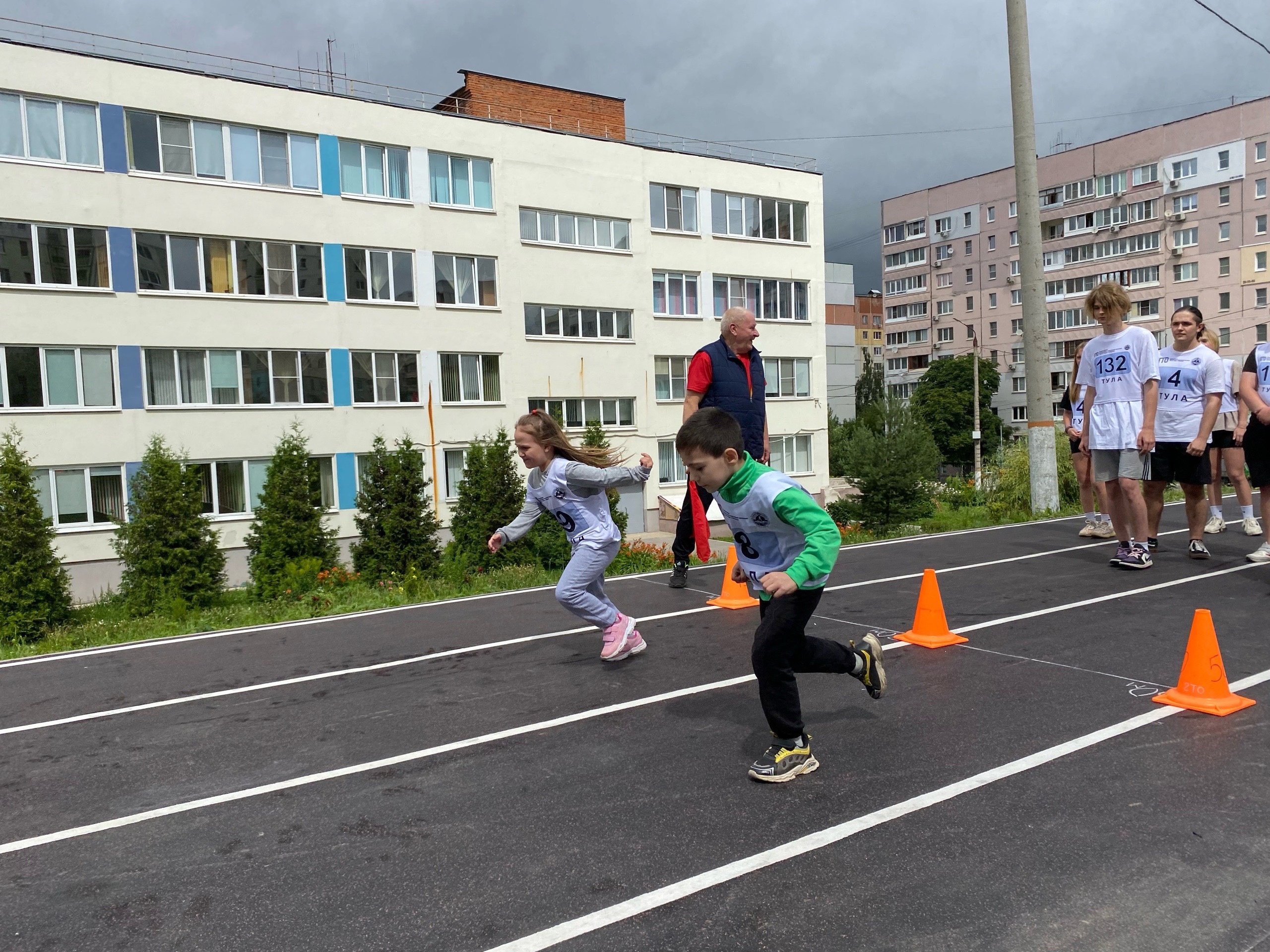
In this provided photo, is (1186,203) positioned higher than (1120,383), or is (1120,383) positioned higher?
(1186,203)

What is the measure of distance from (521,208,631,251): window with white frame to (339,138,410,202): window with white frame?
490 centimetres

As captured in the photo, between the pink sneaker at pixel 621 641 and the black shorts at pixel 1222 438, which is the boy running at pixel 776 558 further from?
the black shorts at pixel 1222 438

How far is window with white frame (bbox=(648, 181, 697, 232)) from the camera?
131ft

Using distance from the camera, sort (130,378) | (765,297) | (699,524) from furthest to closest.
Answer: (765,297) < (130,378) < (699,524)

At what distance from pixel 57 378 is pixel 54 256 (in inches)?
146

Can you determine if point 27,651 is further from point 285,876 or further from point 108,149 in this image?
point 108,149

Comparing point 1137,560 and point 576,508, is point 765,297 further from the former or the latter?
point 576,508

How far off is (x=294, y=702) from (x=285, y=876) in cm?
235

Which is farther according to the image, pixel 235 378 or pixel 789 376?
pixel 789 376

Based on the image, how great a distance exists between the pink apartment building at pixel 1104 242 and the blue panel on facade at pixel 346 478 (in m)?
46.9

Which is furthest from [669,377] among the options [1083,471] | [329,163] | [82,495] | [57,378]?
[1083,471]

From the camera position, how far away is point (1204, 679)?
458 centimetres

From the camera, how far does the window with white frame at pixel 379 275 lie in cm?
3284

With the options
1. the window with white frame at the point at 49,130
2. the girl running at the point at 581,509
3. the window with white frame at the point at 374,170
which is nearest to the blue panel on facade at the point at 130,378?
the window with white frame at the point at 49,130
